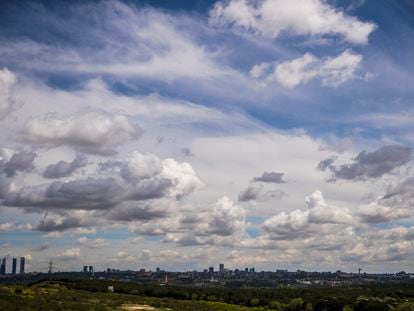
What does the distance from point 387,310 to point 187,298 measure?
77894 millimetres

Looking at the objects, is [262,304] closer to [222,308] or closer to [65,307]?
[222,308]

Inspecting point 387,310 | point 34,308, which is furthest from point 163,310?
point 387,310

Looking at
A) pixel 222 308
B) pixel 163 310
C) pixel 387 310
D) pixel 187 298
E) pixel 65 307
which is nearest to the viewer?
pixel 65 307

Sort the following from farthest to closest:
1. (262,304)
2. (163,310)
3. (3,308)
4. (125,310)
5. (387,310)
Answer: (262,304) < (387,310) < (163,310) < (125,310) < (3,308)

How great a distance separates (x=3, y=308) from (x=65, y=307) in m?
14.2

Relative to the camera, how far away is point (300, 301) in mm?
181875

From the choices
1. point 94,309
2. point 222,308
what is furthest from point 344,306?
point 94,309

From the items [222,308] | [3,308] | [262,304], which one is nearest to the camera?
[3,308]

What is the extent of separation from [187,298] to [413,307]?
86.2 m

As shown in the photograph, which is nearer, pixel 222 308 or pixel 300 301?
pixel 222 308

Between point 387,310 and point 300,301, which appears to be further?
point 300,301

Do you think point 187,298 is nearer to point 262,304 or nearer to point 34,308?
point 262,304

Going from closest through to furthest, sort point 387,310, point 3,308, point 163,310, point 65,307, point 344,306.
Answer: point 3,308, point 65,307, point 163,310, point 387,310, point 344,306

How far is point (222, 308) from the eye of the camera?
5620 inches
